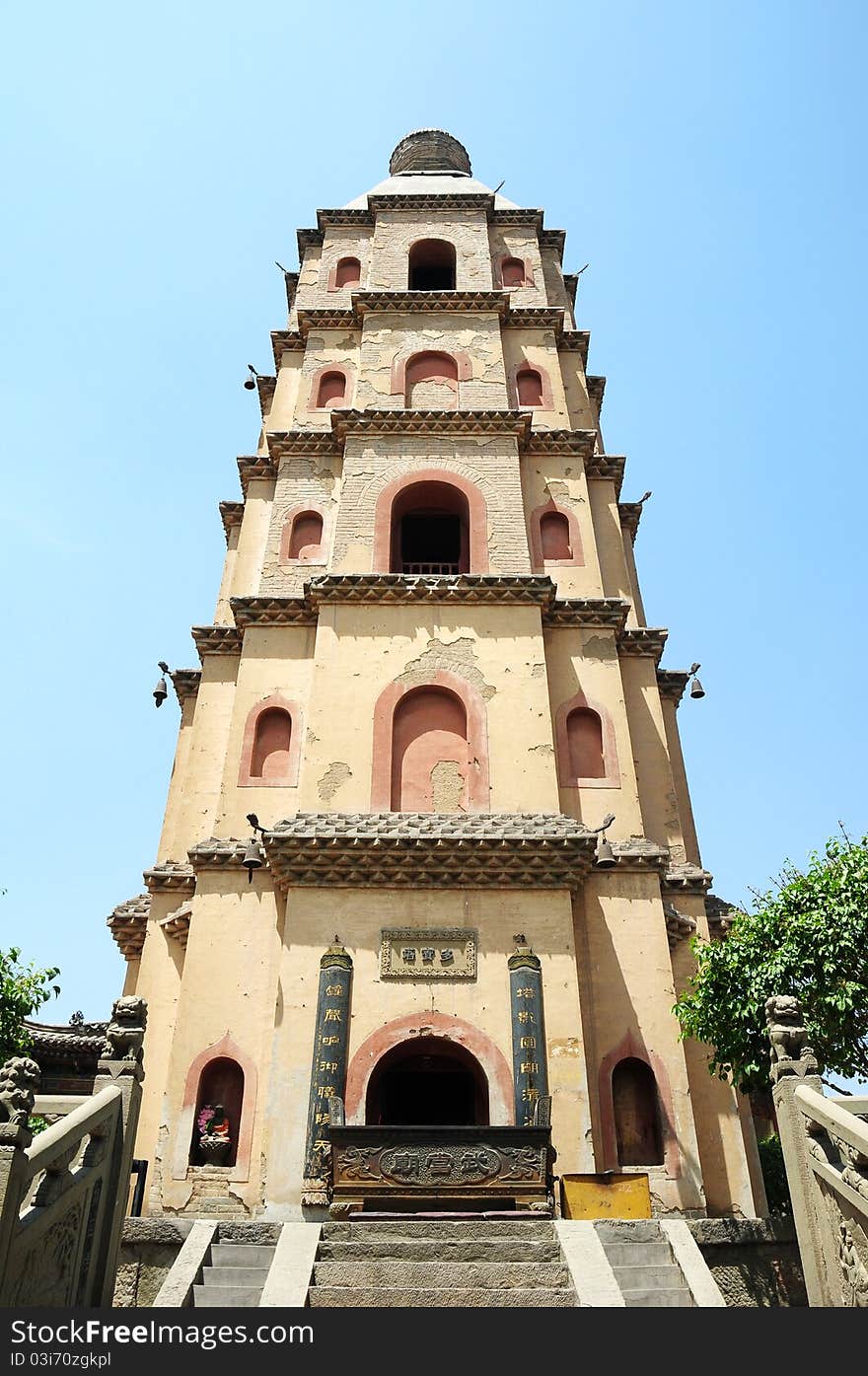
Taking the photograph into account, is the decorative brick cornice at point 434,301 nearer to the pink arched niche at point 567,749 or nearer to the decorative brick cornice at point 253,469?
the decorative brick cornice at point 253,469

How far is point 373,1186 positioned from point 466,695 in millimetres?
8834

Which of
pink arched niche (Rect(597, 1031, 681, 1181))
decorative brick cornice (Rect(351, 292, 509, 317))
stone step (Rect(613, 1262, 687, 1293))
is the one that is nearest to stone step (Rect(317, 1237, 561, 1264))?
stone step (Rect(613, 1262, 687, 1293))

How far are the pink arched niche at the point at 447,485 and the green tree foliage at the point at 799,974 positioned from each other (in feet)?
28.8

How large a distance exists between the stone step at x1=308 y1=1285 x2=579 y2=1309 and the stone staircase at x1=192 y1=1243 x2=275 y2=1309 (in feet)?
2.01

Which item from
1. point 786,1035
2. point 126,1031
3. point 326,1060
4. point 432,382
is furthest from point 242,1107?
point 432,382

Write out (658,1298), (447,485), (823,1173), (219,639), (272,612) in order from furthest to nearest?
1. (447,485)
2. (219,639)
3. (272,612)
4. (658,1298)
5. (823,1173)

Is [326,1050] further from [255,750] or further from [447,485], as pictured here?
[447,485]

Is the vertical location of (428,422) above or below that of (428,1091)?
above

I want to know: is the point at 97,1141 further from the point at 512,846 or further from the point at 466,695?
the point at 466,695

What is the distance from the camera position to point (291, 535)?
22.3 meters

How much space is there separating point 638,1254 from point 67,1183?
540 centimetres

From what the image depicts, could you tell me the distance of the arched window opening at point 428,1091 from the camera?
16406 millimetres

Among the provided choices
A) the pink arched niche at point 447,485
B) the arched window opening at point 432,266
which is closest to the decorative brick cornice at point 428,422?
the pink arched niche at point 447,485

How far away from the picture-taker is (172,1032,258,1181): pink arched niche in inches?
595
